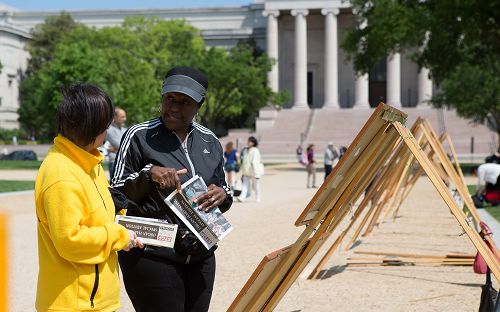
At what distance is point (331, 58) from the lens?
260 ft

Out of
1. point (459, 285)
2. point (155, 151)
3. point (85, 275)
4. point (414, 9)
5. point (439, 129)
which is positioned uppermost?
point (414, 9)

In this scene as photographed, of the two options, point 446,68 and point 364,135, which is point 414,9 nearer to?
point 446,68

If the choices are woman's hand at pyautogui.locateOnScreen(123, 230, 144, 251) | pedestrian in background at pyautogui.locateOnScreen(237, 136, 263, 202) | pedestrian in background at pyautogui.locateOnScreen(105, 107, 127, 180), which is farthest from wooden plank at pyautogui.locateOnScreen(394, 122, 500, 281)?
pedestrian in background at pyautogui.locateOnScreen(237, 136, 263, 202)

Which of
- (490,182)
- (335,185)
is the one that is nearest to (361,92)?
(490,182)

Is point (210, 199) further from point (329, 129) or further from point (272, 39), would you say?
point (272, 39)

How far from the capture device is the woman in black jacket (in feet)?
14.1

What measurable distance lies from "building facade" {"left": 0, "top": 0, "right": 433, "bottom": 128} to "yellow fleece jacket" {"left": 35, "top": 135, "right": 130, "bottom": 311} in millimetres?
72770

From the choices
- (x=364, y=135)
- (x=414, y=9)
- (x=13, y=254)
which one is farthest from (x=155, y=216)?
(x=414, y=9)

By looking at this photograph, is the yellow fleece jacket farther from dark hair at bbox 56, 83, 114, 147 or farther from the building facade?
the building facade

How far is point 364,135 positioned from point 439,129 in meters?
63.0

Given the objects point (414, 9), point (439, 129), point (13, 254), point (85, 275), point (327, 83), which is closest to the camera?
point (85, 275)

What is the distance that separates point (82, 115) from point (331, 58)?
76588 millimetres

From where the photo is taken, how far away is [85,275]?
3645 millimetres

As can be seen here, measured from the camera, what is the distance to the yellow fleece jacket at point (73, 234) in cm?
354
